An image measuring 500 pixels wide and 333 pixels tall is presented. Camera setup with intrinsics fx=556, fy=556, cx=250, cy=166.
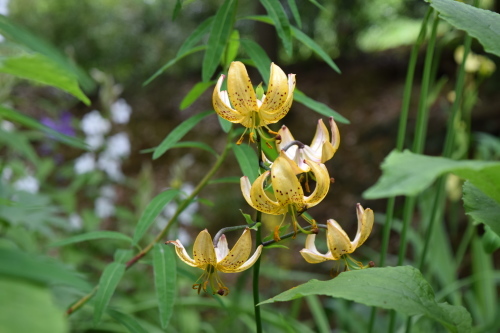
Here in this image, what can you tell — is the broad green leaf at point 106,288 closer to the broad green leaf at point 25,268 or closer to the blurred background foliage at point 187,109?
the broad green leaf at point 25,268

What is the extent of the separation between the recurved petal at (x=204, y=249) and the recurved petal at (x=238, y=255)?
0.05ft

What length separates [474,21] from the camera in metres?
0.62

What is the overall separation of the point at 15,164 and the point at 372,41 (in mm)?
6094

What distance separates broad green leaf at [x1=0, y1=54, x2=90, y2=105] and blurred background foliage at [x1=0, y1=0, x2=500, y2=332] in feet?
3.05

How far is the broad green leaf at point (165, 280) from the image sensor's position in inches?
29.7

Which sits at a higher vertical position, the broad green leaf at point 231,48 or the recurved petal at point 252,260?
the broad green leaf at point 231,48

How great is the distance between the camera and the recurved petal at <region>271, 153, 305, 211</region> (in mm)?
621

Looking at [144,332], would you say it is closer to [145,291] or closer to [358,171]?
[145,291]

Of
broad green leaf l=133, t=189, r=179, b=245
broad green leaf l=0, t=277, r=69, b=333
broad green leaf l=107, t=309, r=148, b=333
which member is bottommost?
broad green leaf l=107, t=309, r=148, b=333

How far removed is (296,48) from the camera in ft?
21.1

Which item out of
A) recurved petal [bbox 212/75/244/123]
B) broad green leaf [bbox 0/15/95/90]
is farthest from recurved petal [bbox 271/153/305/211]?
broad green leaf [bbox 0/15/95/90]

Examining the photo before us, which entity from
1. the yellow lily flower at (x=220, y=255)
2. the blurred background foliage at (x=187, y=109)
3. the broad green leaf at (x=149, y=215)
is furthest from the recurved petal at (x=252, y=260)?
the blurred background foliage at (x=187, y=109)

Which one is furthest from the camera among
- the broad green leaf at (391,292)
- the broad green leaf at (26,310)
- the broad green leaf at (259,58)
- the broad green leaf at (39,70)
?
the broad green leaf at (259,58)

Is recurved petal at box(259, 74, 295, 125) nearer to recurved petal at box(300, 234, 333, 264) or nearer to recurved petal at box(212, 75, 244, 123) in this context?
recurved petal at box(212, 75, 244, 123)
